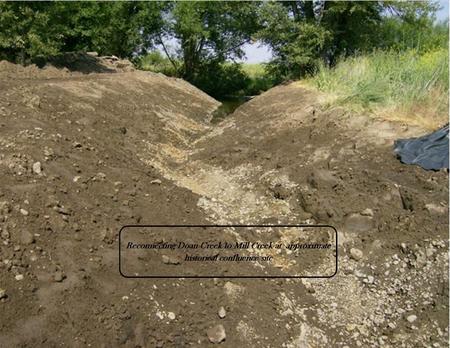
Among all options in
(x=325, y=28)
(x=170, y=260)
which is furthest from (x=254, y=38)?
(x=170, y=260)

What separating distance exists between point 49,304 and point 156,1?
21.1 metres

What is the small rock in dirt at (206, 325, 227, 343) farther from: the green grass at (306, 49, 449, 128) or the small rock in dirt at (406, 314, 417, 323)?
the green grass at (306, 49, 449, 128)

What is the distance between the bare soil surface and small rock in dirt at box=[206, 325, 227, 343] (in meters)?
0.01

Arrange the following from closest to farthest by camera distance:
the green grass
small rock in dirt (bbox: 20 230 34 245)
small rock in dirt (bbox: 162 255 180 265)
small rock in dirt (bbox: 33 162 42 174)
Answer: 1. small rock in dirt (bbox: 20 230 34 245)
2. small rock in dirt (bbox: 162 255 180 265)
3. small rock in dirt (bbox: 33 162 42 174)
4. the green grass

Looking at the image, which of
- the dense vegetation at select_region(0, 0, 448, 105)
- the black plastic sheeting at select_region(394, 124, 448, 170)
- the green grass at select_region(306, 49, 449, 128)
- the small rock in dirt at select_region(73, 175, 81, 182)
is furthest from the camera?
the dense vegetation at select_region(0, 0, 448, 105)

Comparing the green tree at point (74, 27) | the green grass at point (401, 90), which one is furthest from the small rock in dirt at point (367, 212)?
the green tree at point (74, 27)

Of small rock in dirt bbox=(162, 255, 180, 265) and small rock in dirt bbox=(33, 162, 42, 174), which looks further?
small rock in dirt bbox=(33, 162, 42, 174)

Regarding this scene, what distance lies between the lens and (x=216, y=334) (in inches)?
146

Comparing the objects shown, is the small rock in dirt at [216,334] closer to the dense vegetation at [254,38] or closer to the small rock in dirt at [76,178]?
the small rock in dirt at [76,178]

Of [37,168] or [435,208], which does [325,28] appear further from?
[37,168]

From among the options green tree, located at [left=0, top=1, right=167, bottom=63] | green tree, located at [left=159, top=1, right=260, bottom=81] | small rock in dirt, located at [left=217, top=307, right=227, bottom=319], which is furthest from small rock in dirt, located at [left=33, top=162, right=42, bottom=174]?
green tree, located at [left=159, top=1, right=260, bottom=81]

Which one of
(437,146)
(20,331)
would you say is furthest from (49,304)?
(437,146)

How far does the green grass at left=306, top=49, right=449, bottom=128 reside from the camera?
7.61 metres

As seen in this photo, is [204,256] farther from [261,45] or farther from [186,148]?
[261,45]
